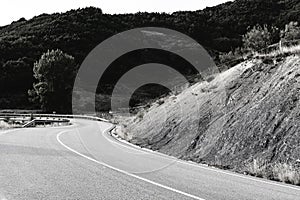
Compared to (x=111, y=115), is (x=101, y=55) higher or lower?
higher

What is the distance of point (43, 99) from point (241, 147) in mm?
53896

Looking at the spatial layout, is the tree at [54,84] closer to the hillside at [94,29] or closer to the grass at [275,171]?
the hillside at [94,29]

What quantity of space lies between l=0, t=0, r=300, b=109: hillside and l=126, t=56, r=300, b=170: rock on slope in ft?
176

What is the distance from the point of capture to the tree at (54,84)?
62812mm

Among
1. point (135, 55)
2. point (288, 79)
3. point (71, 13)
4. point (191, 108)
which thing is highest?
point (71, 13)

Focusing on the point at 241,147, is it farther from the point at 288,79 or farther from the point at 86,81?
the point at 86,81

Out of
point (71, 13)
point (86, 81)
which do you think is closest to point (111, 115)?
point (86, 81)

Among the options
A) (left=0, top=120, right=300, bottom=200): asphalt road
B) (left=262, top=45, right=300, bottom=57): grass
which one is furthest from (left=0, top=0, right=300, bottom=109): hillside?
(left=0, top=120, right=300, bottom=200): asphalt road

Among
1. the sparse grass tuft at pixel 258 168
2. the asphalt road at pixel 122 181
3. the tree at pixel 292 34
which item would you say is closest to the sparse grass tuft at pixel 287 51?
the sparse grass tuft at pixel 258 168

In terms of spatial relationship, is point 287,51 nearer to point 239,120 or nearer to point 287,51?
point 287,51

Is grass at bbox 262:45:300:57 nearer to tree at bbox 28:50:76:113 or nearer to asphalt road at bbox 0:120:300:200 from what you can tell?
asphalt road at bbox 0:120:300:200

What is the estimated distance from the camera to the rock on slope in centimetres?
1167

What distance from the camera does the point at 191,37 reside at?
108438 millimetres

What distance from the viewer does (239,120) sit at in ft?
46.3
